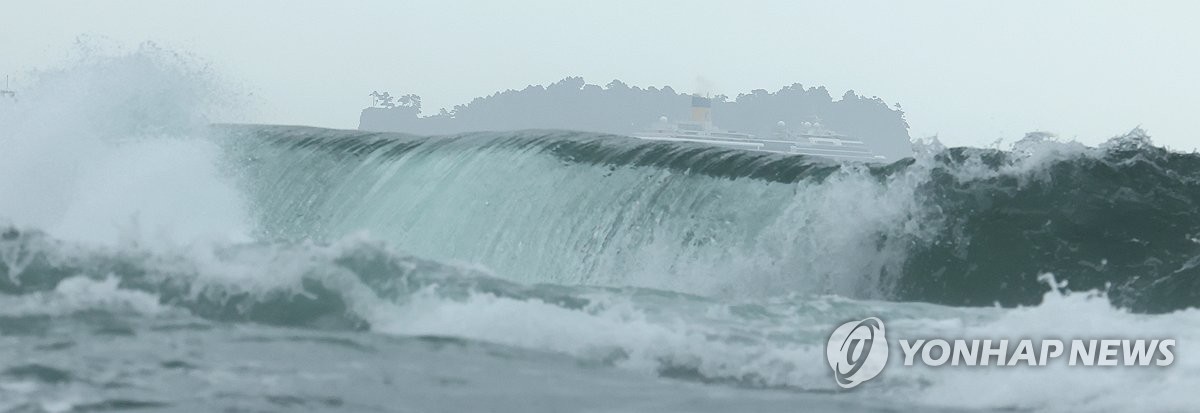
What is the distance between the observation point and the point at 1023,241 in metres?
11.8

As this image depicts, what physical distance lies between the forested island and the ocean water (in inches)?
3715

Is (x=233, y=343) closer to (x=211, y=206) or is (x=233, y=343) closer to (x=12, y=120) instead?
(x=211, y=206)

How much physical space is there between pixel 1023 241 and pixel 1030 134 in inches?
59.6

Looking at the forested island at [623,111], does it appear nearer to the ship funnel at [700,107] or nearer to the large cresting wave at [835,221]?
the ship funnel at [700,107]

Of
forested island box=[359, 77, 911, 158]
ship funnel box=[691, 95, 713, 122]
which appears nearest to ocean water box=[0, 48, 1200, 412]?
ship funnel box=[691, 95, 713, 122]

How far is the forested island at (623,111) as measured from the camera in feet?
380

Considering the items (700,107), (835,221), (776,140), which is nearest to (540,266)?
(835,221)

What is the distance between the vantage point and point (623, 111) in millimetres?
122562

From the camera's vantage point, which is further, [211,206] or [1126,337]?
[211,206]

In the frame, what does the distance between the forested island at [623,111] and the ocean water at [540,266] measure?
9435 centimetres

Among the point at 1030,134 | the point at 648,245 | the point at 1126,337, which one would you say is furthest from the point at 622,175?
the point at 1126,337

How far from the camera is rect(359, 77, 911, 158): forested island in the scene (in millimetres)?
115938

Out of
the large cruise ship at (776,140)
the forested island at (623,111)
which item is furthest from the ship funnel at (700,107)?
the forested island at (623,111)

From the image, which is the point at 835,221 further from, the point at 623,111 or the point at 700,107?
the point at 623,111
